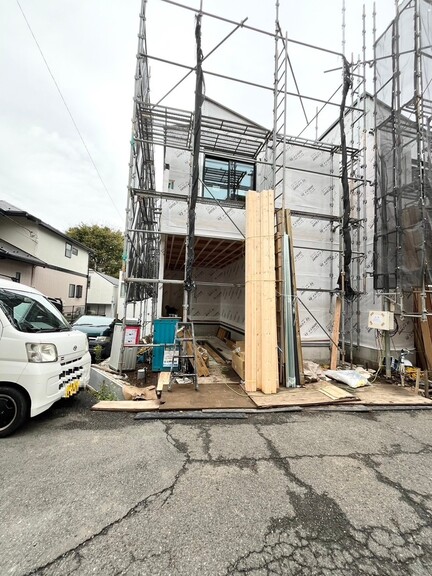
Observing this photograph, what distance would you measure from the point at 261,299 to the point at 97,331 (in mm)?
5504

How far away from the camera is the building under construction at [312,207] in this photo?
5.45 metres

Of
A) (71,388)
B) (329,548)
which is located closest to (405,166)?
(329,548)

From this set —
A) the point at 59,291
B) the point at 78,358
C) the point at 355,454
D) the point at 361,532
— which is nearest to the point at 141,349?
the point at 78,358

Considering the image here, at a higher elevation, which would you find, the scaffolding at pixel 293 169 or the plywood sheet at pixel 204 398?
the scaffolding at pixel 293 169

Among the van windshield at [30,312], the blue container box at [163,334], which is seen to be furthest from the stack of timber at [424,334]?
the van windshield at [30,312]

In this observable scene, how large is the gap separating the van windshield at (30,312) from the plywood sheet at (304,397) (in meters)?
3.50

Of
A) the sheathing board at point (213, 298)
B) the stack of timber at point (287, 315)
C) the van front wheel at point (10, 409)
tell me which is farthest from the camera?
the sheathing board at point (213, 298)

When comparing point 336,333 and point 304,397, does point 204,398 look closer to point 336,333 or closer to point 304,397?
point 304,397

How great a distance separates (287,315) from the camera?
538cm

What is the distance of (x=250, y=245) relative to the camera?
213 inches

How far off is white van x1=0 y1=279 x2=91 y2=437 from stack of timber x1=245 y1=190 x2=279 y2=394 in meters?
3.07

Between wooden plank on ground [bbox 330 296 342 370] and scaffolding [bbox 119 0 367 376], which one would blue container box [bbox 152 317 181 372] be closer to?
scaffolding [bbox 119 0 367 376]

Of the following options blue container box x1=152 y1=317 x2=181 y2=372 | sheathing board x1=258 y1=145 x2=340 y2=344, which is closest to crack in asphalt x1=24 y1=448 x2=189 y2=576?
blue container box x1=152 y1=317 x2=181 y2=372

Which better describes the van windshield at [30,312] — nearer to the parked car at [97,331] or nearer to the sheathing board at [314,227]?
the parked car at [97,331]
